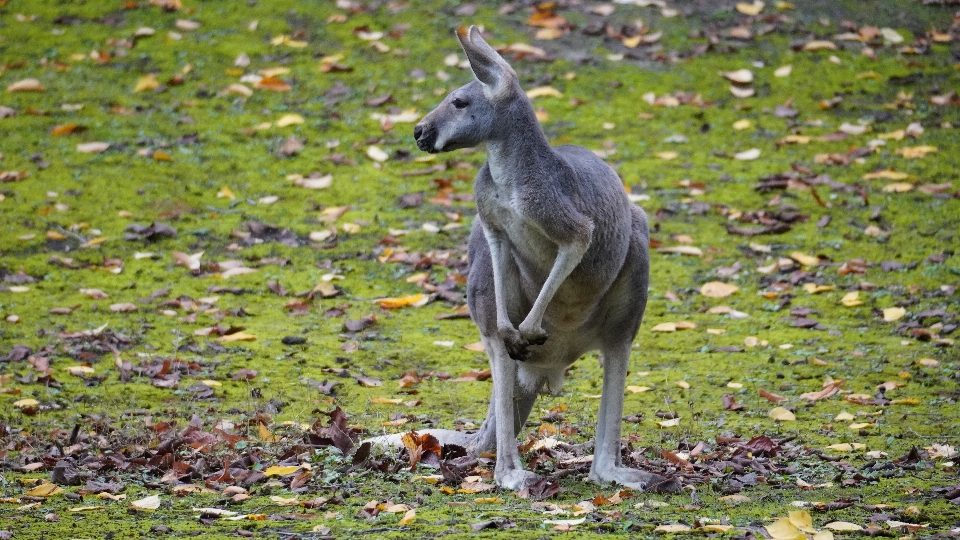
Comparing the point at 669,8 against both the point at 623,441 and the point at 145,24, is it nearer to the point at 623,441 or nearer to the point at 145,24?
the point at 145,24

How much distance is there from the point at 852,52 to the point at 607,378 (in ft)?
25.9

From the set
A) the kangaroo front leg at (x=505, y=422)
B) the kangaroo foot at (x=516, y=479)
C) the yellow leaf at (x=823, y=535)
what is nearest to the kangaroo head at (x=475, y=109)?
the kangaroo front leg at (x=505, y=422)

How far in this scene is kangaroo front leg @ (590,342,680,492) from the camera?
192 inches

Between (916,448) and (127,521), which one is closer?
(127,521)

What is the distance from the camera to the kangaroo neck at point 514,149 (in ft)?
15.6

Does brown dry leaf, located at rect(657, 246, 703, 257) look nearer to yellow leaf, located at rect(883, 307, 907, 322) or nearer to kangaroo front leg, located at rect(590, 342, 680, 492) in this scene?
yellow leaf, located at rect(883, 307, 907, 322)

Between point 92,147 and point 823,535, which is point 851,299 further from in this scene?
point 92,147

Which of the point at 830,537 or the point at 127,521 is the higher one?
the point at 830,537

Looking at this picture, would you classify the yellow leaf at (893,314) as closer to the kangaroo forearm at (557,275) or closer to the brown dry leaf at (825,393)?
the brown dry leaf at (825,393)

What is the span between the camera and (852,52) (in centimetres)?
1179

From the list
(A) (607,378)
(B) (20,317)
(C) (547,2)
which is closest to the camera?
(A) (607,378)

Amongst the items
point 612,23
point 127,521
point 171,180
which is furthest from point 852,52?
point 127,521

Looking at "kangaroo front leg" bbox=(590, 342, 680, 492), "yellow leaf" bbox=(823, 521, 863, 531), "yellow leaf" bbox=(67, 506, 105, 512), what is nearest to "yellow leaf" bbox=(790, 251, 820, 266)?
"kangaroo front leg" bbox=(590, 342, 680, 492)

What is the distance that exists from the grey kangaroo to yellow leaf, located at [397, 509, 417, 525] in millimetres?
688
